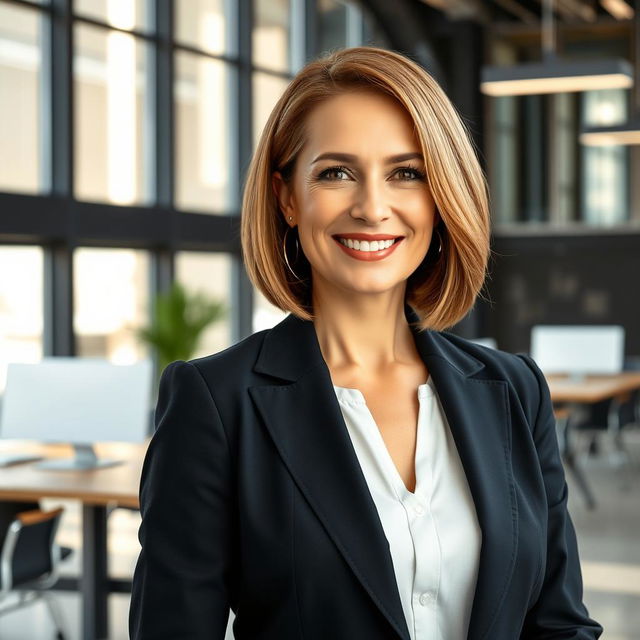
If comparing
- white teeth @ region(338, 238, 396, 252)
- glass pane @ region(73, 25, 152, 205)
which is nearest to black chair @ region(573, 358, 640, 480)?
glass pane @ region(73, 25, 152, 205)

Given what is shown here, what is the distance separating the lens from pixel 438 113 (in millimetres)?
1343

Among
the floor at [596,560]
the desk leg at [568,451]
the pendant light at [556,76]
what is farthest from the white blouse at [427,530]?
the pendant light at [556,76]

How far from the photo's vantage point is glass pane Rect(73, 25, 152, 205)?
9.22 meters

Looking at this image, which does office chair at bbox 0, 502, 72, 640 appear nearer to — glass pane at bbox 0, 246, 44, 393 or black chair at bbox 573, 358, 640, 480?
glass pane at bbox 0, 246, 44, 393

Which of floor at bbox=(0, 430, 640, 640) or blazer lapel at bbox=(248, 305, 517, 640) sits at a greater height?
blazer lapel at bbox=(248, 305, 517, 640)

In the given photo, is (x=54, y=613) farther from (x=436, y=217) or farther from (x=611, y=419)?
(x=611, y=419)

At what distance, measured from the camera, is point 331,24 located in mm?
12914

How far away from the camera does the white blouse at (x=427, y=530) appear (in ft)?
4.36

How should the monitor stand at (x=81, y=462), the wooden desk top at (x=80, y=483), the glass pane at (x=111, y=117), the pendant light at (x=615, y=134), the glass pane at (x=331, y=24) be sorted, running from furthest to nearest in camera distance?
the glass pane at (x=331, y=24) → the pendant light at (x=615, y=134) → the glass pane at (x=111, y=117) → the monitor stand at (x=81, y=462) → the wooden desk top at (x=80, y=483)

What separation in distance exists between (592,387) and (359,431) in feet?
26.5

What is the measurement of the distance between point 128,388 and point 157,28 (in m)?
6.18

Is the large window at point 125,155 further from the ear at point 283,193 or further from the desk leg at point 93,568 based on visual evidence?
the ear at point 283,193

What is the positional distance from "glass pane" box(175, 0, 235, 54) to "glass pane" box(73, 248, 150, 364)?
2.22 metres

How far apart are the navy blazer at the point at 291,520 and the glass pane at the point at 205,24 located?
31.1 ft
